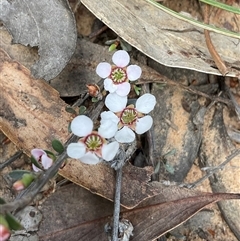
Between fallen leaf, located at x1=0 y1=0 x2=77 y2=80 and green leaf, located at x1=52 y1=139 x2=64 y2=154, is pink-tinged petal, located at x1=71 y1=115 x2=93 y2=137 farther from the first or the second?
fallen leaf, located at x1=0 y1=0 x2=77 y2=80

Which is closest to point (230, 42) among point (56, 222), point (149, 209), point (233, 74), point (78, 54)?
point (233, 74)

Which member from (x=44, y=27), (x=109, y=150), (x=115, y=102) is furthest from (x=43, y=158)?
(x=44, y=27)

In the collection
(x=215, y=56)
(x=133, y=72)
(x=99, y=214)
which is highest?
(x=133, y=72)

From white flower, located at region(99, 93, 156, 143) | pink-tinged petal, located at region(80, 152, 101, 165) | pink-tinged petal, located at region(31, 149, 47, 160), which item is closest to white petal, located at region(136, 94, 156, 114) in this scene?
white flower, located at region(99, 93, 156, 143)

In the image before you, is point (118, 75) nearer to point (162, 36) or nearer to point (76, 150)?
point (162, 36)

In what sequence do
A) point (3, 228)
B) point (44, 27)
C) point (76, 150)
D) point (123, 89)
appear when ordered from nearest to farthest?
point (3, 228)
point (76, 150)
point (123, 89)
point (44, 27)

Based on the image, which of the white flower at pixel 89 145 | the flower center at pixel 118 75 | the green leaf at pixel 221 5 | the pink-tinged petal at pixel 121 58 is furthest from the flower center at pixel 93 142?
the green leaf at pixel 221 5
